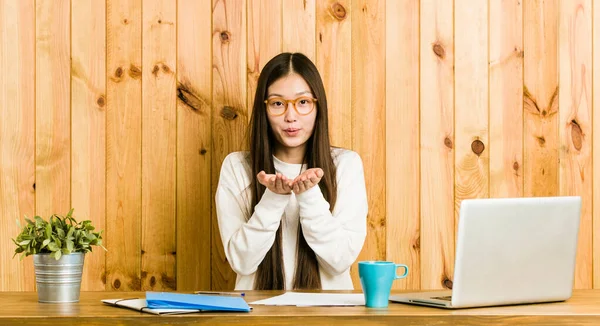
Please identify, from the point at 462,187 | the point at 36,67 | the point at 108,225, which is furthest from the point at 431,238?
the point at 36,67

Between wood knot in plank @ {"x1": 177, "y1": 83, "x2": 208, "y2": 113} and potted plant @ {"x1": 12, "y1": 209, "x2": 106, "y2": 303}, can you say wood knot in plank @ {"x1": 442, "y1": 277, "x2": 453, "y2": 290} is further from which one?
potted plant @ {"x1": 12, "y1": 209, "x2": 106, "y2": 303}

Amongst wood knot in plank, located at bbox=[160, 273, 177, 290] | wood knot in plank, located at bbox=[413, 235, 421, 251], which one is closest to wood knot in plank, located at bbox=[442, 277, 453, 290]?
wood knot in plank, located at bbox=[413, 235, 421, 251]

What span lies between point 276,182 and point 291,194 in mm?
237

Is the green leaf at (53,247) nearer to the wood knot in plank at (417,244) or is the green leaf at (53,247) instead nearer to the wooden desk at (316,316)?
the wooden desk at (316,316)

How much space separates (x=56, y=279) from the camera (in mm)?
1549

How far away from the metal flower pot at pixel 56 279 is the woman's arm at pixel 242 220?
69 centimetres

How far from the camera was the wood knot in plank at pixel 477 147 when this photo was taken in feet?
8.65

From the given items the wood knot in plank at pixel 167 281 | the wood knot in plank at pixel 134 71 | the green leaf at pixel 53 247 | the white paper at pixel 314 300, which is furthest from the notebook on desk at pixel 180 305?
the wood knot in plank at pixel 134 71

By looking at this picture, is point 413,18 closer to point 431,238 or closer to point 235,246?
point 431,238

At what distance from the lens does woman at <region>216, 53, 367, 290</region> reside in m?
2.22

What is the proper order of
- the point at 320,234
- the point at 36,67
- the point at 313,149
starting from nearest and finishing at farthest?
the point at 320,234
the point at 313,149
the point at 36,67

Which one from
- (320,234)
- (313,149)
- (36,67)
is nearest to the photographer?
(320,234)

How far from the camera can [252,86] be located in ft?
8.52

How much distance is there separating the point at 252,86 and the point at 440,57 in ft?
2.21
